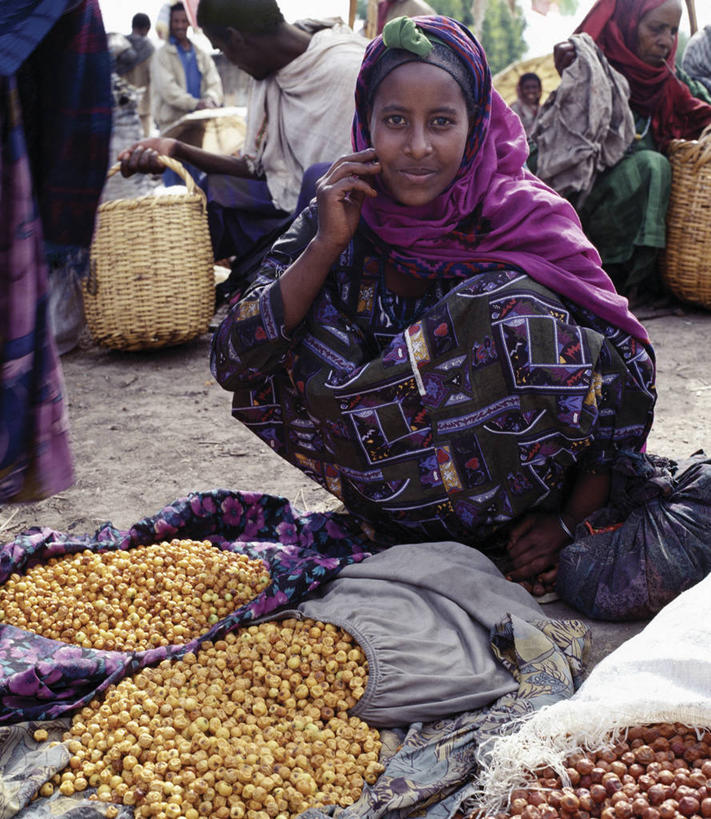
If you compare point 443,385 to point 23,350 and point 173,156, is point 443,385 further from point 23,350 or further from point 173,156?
point 173,156

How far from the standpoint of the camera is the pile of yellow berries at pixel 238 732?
6.15 ft

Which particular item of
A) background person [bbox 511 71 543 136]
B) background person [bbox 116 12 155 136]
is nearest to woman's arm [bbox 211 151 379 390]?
background person [bbox 511 71 543 136]

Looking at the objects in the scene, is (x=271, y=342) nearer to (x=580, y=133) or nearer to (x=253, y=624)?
(x=253, y=624)

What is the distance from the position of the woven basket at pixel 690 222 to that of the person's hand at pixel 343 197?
146 inches

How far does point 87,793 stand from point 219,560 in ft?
2.95

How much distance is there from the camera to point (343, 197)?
2516mm

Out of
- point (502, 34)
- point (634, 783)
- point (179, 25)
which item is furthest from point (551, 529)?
point (502, 34)

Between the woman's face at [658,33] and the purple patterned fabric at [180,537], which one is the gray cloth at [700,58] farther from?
the purple patterned fabric at [180,537]

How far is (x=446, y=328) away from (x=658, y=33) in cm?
433

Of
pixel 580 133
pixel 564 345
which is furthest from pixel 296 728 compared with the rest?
pixel 580 133

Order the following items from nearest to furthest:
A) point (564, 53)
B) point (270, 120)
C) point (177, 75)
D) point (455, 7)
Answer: point (270, 120)
point (564, 53)
point (177, 75)
point (455, 7)

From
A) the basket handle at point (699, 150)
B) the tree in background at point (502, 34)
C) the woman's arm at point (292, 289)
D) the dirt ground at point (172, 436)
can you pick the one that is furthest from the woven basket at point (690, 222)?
the tree in background at point (502, 34)

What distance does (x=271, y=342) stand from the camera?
8.57 feet

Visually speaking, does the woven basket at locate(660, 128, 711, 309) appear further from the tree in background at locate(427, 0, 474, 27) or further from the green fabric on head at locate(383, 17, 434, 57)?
the tree in background at locate(427, 0, 474, 27)
